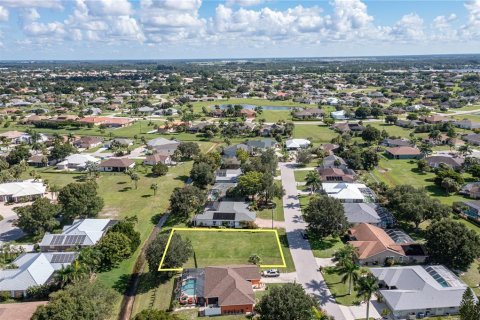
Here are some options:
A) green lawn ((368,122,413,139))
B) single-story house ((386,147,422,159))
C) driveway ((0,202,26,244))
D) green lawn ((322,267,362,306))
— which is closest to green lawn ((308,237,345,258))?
green lawn ((322,267,362,306))

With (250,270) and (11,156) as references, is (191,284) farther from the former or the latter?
(11,156)

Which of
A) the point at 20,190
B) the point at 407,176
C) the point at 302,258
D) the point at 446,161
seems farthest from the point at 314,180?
the point at 20,190

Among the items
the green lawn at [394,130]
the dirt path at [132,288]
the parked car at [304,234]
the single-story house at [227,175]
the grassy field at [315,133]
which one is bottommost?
the grassy field at [315,133]

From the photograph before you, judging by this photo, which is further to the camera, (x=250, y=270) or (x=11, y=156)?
(x=11, y=156)

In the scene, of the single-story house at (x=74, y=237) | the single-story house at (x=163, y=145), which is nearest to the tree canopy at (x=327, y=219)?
the single-story house at (x=74, y=237)

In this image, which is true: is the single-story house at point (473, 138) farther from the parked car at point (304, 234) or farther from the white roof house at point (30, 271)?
the white roof house at point (30, 271)

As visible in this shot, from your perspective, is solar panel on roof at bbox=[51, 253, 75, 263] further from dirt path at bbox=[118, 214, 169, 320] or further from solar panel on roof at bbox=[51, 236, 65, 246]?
dirt path at bbox=[118, 214, 169, 320]

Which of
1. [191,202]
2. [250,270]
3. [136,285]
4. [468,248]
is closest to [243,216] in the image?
[191,202]

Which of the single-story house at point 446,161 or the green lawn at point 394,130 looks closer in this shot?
the single-story house at point 446,161
